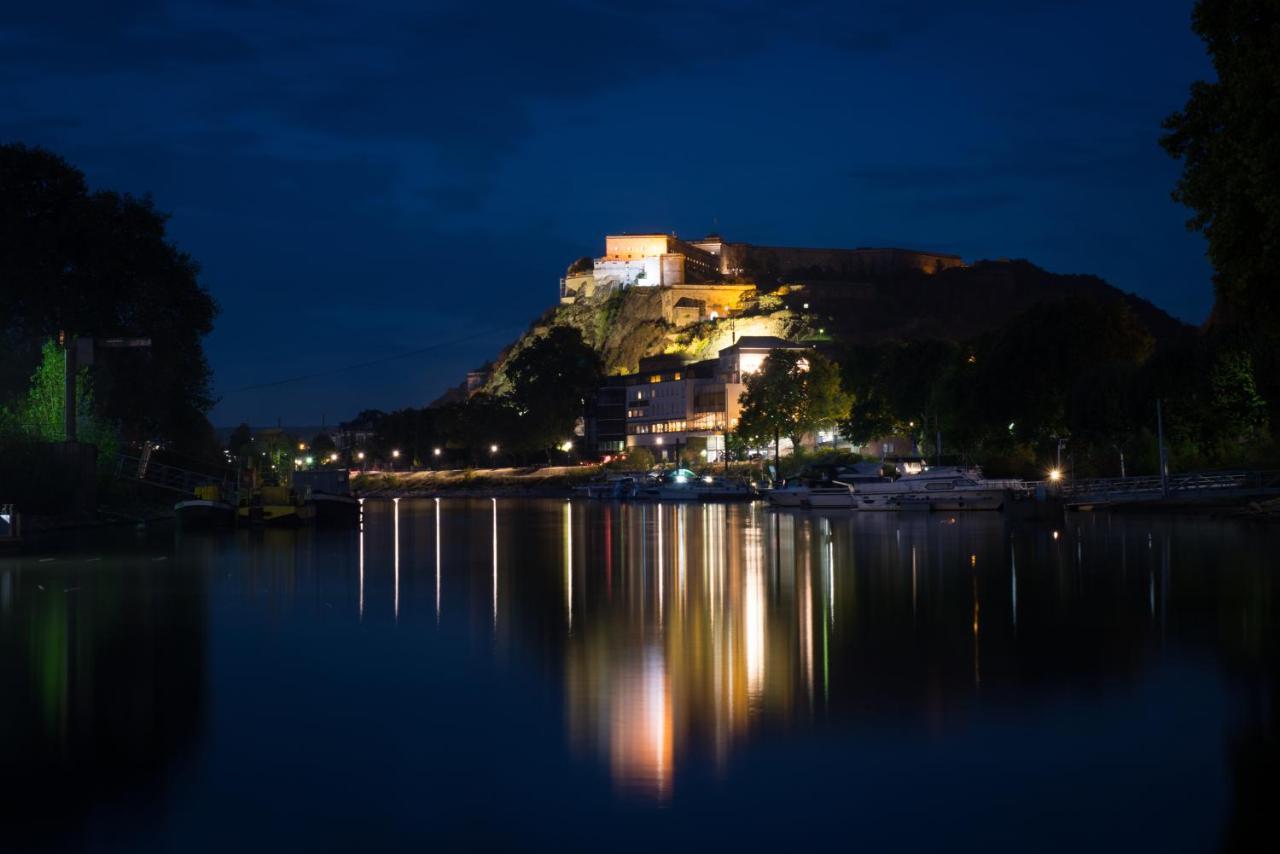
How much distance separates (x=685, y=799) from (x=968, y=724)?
286cm

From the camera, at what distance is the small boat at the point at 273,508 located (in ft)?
148

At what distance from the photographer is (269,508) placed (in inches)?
1802

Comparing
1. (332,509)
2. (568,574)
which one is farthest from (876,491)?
(568,574)

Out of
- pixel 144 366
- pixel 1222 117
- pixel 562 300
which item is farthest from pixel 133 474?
pixel 562 300

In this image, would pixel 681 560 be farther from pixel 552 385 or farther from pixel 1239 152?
pixel 552 385

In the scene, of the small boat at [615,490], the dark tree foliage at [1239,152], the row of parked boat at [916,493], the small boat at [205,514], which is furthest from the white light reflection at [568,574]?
the small boat at [615,490]

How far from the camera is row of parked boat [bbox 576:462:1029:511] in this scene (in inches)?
2212

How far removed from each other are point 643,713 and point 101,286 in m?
47.9

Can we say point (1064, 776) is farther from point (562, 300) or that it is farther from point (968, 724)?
point (562, 300)

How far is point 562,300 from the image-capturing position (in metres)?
198

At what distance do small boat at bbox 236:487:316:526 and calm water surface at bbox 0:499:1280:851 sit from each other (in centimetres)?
2319

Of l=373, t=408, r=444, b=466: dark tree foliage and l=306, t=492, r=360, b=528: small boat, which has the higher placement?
l=373, t=408, r=444, b=466: dark tree foliage

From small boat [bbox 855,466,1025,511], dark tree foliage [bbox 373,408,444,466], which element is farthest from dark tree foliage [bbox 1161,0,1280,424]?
dark tree foliage [bbox 373,408,444,466]

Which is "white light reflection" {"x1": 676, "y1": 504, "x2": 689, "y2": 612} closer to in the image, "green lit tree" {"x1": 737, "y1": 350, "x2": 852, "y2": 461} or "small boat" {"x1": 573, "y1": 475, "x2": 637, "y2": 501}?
"small boat" {"x1": 573, "y1": 475, "x2": 637, "y2": 501}
